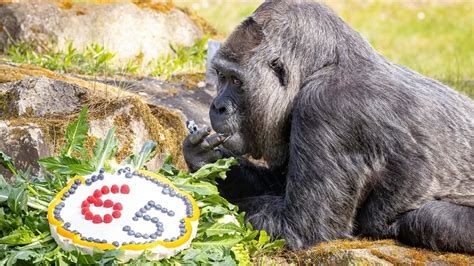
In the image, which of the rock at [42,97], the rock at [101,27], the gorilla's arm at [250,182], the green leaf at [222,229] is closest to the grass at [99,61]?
the rock at [101,27]

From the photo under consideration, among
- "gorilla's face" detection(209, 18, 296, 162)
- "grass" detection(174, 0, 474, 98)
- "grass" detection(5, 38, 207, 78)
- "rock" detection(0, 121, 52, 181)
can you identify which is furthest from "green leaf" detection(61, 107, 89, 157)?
"grass" detection(174, 0, 474, 98)

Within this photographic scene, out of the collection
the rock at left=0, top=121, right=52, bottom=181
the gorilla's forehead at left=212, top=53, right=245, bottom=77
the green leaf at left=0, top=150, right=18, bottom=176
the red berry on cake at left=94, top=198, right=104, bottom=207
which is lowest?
the rock at left=0, top=121, right=52, bottom=181

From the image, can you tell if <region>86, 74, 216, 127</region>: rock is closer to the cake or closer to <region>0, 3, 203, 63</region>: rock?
<region>0, 3, 203, 63</region>: rock

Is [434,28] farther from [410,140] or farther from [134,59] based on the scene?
[410,140]


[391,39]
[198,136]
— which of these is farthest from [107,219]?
[391,39]

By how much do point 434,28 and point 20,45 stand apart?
10.5 meters

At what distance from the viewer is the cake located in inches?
192

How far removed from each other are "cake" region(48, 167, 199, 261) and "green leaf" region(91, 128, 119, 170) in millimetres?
256

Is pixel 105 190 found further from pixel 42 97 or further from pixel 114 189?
pixel 42 97

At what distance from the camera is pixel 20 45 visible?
10.0 meters

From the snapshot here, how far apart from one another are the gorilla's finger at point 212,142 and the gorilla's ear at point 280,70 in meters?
0.57

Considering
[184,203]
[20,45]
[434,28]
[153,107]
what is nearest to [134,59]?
[20,45]

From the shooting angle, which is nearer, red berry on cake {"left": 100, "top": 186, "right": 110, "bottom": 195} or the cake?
the cake

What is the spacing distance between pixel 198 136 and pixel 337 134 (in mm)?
1009
